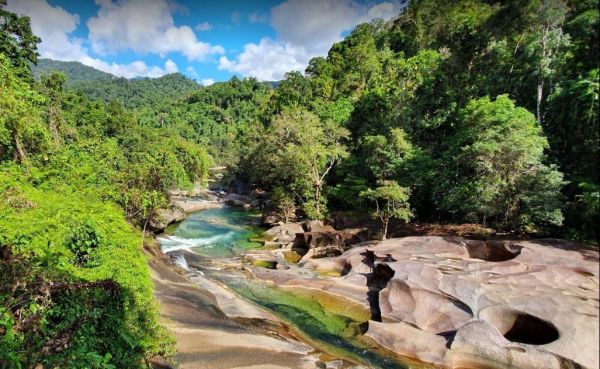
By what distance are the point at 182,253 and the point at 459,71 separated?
88.8 ft

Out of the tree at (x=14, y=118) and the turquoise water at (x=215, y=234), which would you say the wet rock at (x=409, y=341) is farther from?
the tree at (x=14, y=118)

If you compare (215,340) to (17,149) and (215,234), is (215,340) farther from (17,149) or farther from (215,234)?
(215,234)

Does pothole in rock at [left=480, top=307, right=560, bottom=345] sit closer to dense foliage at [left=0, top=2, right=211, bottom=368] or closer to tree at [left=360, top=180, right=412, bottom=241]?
dense foliage at [left=0, top=2, right=211, bottom=368]

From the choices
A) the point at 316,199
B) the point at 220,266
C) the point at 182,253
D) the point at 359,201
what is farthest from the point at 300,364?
the point at 316,199

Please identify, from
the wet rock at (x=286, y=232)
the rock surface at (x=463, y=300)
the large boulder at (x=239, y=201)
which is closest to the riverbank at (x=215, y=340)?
the rock surface at (x=463, y=300)

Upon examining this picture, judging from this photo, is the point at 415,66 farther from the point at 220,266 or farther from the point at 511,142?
the point at 220,266

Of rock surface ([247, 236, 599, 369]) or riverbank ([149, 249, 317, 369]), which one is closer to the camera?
rock surface ([247, 236, 599, 369])

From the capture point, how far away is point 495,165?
60.9ft

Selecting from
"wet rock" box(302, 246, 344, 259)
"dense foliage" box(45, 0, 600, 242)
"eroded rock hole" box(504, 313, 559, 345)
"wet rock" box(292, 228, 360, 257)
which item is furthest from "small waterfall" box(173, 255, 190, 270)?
"eroded rock hole" box(504, 313, 559, 345)

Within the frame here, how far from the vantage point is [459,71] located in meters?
30.0

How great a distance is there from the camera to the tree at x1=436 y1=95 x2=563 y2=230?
14133 millimetres

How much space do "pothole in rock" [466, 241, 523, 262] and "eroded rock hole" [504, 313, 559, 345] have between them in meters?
2.22

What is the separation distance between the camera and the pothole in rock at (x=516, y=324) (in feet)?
37.6

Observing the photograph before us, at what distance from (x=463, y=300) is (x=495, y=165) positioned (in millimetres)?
8060
